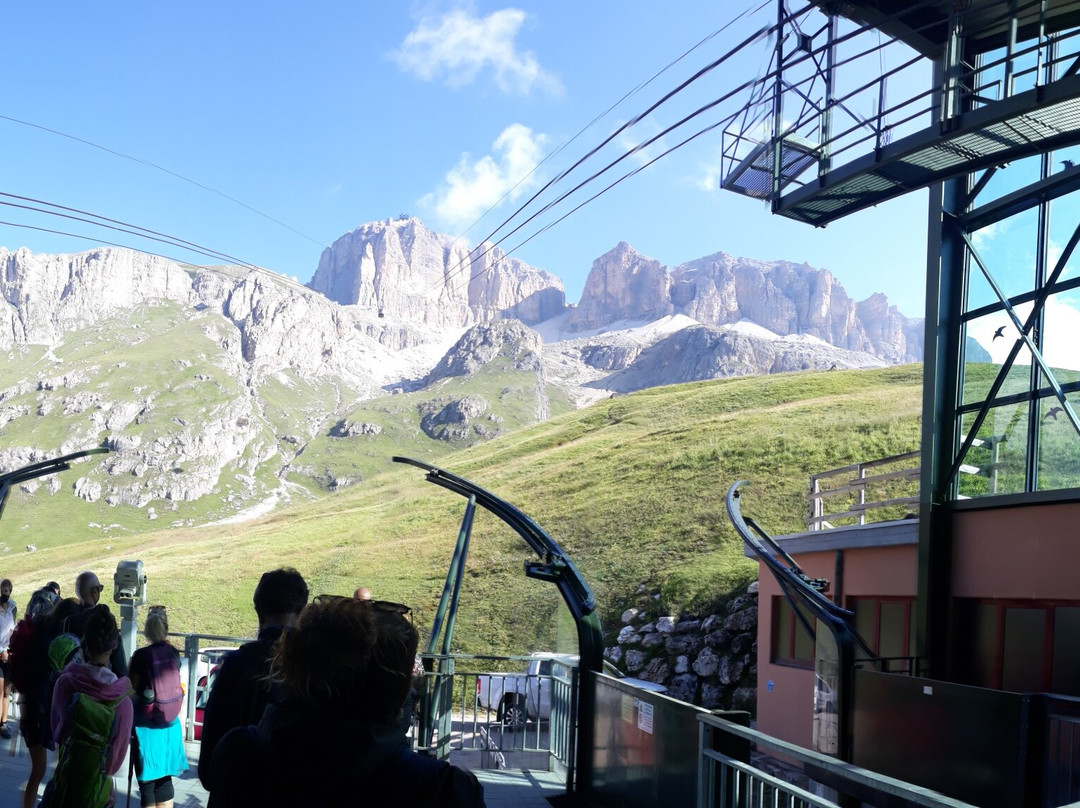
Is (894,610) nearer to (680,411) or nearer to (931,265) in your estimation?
(931,265)

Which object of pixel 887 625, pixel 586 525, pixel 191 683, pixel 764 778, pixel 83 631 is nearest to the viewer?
pixel 764 778

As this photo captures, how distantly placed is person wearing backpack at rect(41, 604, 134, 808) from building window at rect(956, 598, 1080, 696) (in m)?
8.17

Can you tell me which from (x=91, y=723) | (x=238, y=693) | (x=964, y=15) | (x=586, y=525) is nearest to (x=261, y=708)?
(x=238, y=693)

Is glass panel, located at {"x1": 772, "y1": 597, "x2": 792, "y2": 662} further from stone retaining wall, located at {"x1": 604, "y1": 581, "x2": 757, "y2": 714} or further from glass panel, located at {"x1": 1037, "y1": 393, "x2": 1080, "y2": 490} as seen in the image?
glass panel, located at {"x1": 1037, "y1": 393, "x2": 1080, "y2": 490}

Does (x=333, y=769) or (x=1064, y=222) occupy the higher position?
(x=1064, y=222)

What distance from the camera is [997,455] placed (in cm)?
979

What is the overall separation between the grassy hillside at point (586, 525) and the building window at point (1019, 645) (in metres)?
17.7

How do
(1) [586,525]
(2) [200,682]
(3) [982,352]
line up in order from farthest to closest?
(1) [586,525], (2) [200,682], (3) [982,352]

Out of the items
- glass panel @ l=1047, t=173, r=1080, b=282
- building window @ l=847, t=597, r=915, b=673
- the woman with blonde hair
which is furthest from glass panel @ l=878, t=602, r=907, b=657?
the woman with blonde hair

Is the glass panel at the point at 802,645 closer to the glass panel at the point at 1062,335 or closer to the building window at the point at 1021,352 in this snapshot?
the building window at the point at 1021,352

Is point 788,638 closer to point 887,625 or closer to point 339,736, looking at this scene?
point 887,625

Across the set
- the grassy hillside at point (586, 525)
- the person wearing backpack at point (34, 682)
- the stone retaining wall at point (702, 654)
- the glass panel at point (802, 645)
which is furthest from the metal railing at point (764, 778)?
the grassy hillside at point (586, 525)

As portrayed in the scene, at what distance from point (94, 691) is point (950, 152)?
309 inches

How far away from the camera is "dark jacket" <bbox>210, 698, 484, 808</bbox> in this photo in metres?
2.03
